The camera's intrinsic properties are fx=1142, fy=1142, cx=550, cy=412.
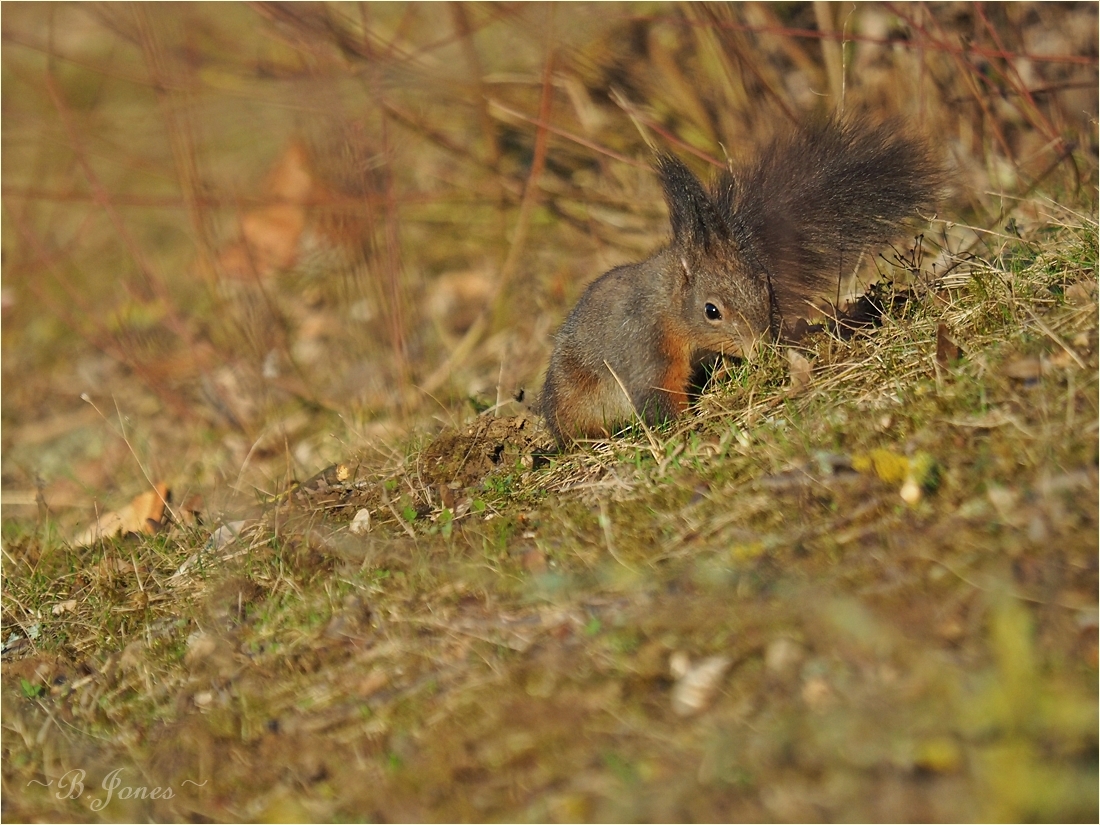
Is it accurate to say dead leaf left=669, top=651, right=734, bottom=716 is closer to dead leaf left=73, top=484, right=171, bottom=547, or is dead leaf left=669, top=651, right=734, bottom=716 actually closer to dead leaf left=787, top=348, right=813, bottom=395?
dead leaf left=787, top=348, right=813, bottom=395

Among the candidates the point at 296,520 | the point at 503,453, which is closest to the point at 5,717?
the point at 296,520

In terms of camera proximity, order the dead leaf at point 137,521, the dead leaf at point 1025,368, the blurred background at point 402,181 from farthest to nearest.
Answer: the blurred background at point 402,181 < the dead leaf at point 137,521 < the dead leaf at point 1025,368

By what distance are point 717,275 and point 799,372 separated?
536 mm

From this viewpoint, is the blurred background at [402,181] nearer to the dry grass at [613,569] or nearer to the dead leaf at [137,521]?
the dry grass at [613,569]

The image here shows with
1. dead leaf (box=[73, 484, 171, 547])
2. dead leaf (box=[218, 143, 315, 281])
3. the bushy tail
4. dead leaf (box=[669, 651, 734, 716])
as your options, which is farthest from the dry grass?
dead leaf (box=[218, 143, 315, 281])

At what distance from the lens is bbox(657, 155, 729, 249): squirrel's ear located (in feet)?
14.3

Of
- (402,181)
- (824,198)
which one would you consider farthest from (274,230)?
(824,198)

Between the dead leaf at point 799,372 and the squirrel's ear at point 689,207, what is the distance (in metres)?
0.55

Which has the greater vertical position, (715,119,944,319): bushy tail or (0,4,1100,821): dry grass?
(715,119,944,319): bushy tail

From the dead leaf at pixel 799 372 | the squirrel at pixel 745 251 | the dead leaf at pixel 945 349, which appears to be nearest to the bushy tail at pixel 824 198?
the squirrel at pixel 745 251

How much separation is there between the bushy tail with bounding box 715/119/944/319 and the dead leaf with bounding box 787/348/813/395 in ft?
1.08

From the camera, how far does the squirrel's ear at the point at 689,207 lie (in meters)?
4.34

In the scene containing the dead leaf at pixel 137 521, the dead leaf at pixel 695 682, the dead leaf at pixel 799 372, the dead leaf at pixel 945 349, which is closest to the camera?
the dead leaf at pixel 695 682

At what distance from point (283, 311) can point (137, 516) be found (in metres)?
4.57
